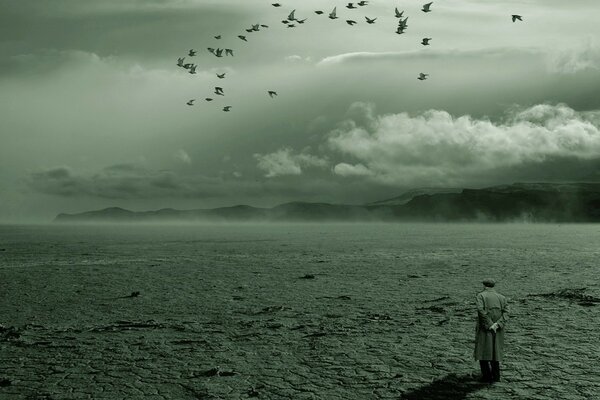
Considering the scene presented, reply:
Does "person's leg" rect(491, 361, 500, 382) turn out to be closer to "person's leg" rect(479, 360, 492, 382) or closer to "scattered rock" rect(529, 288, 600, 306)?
"person's leg" rect(479, 360, 492, 382)

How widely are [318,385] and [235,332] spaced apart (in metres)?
5.29

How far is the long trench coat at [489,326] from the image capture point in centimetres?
1068

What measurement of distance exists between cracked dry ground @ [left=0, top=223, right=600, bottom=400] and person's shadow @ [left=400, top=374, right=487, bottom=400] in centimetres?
4

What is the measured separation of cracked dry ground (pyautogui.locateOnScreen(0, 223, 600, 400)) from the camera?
1098 cm

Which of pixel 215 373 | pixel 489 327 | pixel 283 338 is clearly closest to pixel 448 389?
pixel 489 327

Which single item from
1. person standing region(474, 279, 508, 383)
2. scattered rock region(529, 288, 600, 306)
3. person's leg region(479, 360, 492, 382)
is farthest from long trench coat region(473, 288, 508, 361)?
scattered rock region(529, 288, 600, 306)

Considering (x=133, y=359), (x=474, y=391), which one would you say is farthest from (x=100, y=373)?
(x=474, y=391)

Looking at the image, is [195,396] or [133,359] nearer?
[195,396]

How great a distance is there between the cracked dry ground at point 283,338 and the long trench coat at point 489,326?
64 centimetres

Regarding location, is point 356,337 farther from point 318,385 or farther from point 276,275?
point 276,275

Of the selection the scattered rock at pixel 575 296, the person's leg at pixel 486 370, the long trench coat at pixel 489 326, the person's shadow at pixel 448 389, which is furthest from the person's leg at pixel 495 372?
the scattered rock at pixel 575 296

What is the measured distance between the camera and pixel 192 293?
23953 millimetres

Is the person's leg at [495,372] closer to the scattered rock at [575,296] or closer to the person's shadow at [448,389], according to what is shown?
the person's shadow at [448,389]

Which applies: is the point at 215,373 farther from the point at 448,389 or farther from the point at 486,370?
the point at 486,370
